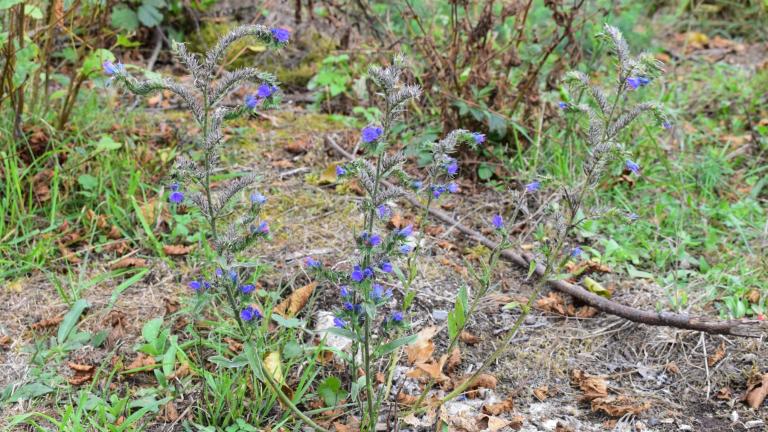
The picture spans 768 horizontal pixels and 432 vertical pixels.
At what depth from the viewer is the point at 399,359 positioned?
8.53ft

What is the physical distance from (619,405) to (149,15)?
3.85m

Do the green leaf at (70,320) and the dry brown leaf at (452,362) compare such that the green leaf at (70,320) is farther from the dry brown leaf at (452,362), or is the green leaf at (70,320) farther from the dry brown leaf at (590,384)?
the dry brown leaf at (590,384)

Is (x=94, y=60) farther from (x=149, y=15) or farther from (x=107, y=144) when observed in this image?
(x=149, y=15)

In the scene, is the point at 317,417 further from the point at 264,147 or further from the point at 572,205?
the point at 264,147

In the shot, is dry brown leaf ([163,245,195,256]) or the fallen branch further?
dry brown leaf ([163,245,195,256])

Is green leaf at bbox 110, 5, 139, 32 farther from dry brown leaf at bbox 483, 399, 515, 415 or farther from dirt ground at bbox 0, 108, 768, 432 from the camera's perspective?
dry brown leaf at bbox 483, 399, 515, 415

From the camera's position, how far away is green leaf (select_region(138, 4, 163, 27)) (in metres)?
4.65

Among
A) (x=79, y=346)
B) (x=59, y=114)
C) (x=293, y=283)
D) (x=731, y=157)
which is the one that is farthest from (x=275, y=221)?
(x=731, y=157)

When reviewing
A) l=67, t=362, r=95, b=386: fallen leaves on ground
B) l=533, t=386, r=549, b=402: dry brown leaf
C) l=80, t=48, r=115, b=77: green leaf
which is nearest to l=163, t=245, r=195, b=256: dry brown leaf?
l=67, t=362, r=95, b=386: fallen leaves on ground

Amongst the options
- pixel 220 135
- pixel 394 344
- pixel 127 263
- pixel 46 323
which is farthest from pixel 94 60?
pixel 394 344

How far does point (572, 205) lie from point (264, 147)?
242cm

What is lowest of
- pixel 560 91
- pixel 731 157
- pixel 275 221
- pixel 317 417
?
pixel 317 417

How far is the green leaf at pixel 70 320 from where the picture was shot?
264 centimetres

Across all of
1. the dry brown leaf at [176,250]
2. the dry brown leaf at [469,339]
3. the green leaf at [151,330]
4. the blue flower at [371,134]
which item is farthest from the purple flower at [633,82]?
the dry brown leaf at [176,250]
